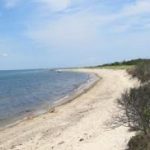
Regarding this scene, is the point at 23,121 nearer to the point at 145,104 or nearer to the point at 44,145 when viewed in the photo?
the point at 44,145

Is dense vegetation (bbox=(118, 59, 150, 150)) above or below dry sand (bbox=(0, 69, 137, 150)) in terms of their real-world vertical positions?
above

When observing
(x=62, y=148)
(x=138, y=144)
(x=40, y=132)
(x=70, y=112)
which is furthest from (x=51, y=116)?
(x=138, y=144)

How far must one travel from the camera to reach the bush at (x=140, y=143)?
11.7m

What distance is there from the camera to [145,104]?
1358 cm

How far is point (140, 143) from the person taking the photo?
1216 centimetres

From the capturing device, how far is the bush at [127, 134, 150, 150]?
1171 centimetres

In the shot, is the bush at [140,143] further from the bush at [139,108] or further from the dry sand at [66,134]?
the dry sand at [66,134]

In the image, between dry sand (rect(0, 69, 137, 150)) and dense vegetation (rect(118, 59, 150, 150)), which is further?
dry sand (rect(0, 69, 137, 150))

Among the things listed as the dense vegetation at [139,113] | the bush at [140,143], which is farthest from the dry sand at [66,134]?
the bush at [140,143]

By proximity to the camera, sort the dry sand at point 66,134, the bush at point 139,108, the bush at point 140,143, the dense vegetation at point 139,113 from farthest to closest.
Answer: the dry sand at point 66,134
the bush at point 139,108
the dense vegetation at point 139,113
the bush at point 140,143

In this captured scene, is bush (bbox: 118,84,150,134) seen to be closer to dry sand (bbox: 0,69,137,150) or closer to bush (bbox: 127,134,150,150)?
bush (bbox: 127,134,150,150)

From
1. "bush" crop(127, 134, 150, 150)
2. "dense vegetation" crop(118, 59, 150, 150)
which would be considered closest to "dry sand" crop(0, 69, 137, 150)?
"dense vegetation" crop(118, 59, 150, 150)

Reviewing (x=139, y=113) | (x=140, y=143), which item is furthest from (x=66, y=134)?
(x=140, y=143)

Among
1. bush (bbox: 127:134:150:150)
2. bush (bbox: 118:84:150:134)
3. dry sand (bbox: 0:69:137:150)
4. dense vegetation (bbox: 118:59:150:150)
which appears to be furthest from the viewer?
dry sand (bbox: 0:69:137:150)
